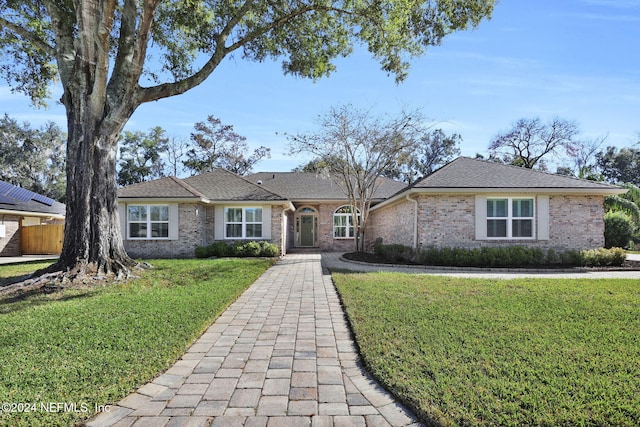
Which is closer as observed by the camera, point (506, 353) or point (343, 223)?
point (506, 353)

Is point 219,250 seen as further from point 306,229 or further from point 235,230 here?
point 306,229

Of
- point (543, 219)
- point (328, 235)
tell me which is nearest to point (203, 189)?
point (328, 235)

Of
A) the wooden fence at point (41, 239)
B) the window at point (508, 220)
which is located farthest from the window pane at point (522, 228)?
the wooden fence at point (41, 239)

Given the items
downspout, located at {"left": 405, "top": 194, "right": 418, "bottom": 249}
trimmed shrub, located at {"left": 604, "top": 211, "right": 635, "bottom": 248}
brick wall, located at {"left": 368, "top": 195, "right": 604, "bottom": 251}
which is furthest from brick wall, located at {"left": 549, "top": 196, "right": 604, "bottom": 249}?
trimmed shrub, located at {"left": 604, "top": 211, "right": 635, "bottom": 248}

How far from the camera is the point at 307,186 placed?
22.5m

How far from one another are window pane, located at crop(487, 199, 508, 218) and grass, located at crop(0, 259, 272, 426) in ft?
30.9

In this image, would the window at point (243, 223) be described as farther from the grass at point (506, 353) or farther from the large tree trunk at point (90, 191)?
the grass at point (506, 353)

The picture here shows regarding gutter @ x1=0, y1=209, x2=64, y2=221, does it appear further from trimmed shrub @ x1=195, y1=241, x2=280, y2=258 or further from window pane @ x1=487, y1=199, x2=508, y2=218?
window pane @ x1=487, y1=199, x2=508, y2=218

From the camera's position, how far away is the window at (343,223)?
21.1 meters

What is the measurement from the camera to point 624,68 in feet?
42.0

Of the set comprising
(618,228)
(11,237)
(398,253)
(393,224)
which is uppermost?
(393,224)

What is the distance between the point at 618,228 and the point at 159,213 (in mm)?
22104

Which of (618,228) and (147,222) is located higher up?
(147,222)

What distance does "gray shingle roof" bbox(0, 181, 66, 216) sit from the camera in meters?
18.2
